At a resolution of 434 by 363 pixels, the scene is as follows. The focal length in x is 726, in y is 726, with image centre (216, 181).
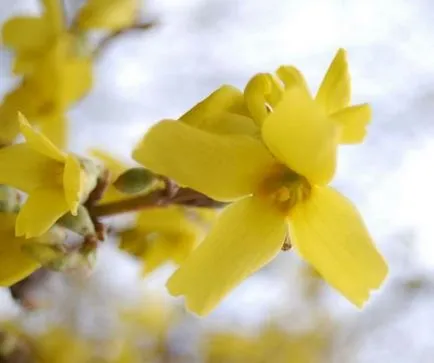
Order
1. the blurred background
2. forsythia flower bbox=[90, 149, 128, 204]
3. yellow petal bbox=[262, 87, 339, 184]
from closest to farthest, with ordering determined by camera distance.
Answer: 1. yellow petal bbox=[262, 87, 339, 184]
2. forsythia flower bbox=[90, 149, 128, 204]
3. the blurred background

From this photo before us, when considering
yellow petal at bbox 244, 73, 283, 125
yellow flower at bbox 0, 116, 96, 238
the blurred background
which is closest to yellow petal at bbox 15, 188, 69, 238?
yellow flower at bbox 0, 116, 96, 238

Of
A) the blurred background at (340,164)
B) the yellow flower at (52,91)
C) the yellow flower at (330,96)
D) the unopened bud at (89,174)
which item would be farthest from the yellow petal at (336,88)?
the blurred background at (340,164)

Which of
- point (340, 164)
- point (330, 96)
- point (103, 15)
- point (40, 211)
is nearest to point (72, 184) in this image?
point (40, 211)

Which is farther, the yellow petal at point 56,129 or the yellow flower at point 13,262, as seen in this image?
the yellow petal at point 56,129

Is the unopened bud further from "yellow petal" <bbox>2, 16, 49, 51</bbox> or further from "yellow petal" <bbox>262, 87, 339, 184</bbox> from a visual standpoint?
"yellow petal" <bbox>2, 16, 49, 51</bbox>

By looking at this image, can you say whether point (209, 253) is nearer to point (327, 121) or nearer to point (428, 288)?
point (327, 121)

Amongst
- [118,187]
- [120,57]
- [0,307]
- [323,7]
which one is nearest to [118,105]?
[120,57]

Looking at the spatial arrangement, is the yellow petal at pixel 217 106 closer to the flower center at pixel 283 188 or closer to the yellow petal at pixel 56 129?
the flower center at pixel 283 188

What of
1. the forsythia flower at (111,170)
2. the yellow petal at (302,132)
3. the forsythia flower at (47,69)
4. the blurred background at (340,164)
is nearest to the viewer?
the yellow petal at (302,132)
